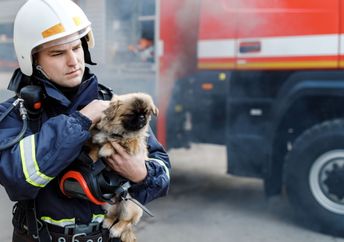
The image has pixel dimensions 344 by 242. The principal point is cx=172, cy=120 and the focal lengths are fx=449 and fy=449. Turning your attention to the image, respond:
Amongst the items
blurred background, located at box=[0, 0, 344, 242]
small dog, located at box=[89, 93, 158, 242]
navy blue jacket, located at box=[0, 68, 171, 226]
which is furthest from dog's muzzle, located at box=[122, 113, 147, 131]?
blurred background, located at box=[0, 0, 344, 242]

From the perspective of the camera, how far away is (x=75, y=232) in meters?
1.36

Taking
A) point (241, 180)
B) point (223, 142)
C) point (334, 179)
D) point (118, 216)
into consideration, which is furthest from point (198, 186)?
point (118, 216)

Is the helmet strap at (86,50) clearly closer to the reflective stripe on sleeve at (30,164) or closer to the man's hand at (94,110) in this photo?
the man's hand at (94,110)

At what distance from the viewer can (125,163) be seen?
4.40ft

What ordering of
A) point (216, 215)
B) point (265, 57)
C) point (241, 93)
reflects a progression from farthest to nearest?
point (216, 215), point (241, 93), point (265, 57)

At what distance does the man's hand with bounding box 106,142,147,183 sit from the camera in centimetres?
134

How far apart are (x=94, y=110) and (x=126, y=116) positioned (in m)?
0.10

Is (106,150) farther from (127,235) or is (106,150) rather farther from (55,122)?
(127,235)

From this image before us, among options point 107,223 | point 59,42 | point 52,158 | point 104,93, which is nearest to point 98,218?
point 107,223

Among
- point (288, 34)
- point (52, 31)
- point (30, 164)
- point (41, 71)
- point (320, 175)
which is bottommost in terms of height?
point (320, 175)

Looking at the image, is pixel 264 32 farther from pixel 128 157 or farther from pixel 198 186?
pixel 128 157

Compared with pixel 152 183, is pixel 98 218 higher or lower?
lower

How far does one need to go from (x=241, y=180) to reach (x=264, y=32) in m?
2.01

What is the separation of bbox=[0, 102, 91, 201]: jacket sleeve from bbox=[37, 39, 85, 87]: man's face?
164mm
